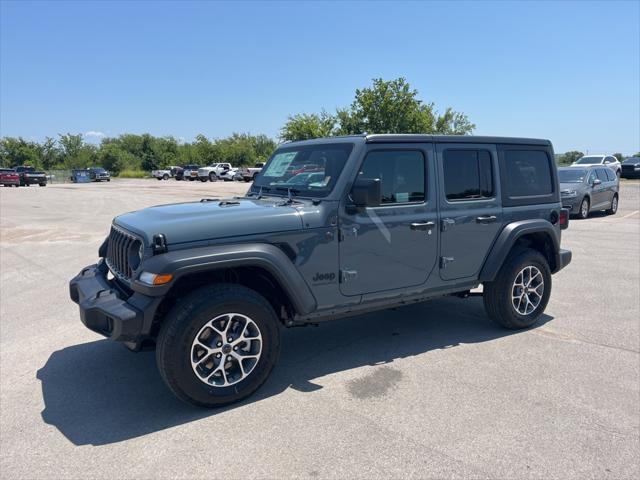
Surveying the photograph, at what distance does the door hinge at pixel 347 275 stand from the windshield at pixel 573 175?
1368 cm

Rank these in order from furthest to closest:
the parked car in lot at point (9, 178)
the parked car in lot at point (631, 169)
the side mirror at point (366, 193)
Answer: the parked car in lot at point (9, 178), the parked car in lot at point (631, 169), the side mirror at point (366, 193)

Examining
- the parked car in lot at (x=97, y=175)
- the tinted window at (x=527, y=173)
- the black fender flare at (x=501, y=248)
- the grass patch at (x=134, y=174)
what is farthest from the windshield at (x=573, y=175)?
the grass patch at (x=134, y=174)

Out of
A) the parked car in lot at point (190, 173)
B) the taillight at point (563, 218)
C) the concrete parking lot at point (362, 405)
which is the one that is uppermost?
the parked car in lot at point (190, 173)

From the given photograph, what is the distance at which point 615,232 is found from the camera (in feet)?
40.5

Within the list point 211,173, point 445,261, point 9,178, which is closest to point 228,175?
point 211,173

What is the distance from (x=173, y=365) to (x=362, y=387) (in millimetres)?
1456

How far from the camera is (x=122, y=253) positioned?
3.95 meters

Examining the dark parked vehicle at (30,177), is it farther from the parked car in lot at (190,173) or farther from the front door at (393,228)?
the front door at (393,228)

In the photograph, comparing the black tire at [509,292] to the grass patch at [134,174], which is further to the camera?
the grass patch at [134,174]

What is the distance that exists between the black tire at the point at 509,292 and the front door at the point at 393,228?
949 mm

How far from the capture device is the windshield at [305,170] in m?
4.21

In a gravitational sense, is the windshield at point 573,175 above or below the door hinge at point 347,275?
above

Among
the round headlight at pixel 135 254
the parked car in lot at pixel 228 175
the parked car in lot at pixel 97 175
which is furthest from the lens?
the parked car in lot at pixel 97 175

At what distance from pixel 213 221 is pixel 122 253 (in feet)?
2.95
